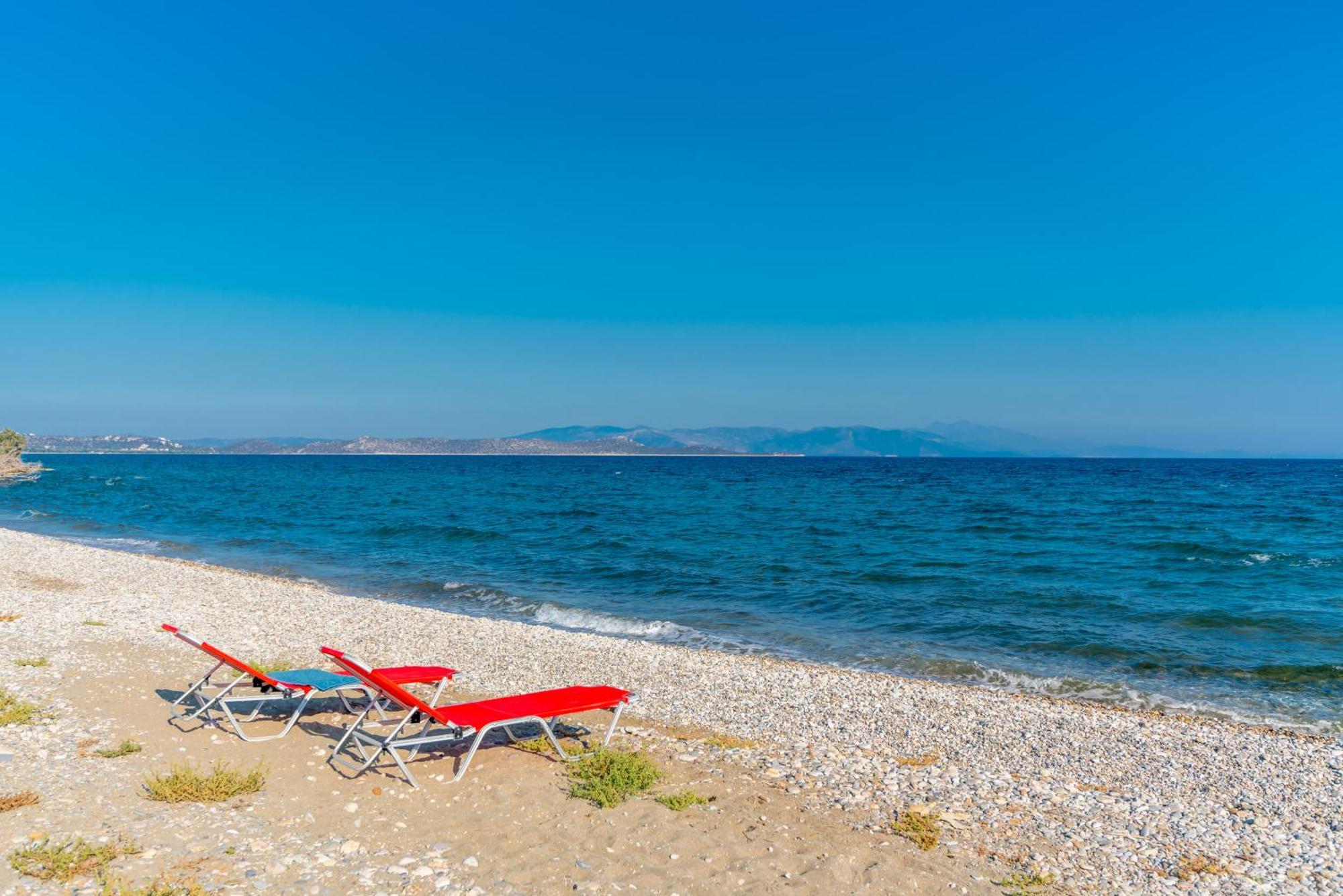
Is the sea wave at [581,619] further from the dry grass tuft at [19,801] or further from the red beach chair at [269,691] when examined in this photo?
the dry grass tuft at [19,801]

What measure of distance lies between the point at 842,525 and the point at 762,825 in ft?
113

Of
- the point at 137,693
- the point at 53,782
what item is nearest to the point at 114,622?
the point at 137,693

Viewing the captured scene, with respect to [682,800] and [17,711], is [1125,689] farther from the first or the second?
[17,711]

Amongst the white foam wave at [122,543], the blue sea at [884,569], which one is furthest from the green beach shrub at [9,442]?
the white foam wave at [122,543]

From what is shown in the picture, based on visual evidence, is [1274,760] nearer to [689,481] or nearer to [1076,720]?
[1076,720]

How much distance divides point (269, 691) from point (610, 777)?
17.2ft

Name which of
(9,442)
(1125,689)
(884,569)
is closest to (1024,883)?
(1125,689)

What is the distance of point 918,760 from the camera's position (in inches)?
381

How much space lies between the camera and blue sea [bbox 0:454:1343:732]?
16484mm

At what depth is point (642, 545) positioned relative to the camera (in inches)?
1321

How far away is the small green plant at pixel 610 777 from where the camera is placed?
8023 millimetres

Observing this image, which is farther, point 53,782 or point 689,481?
point 689,481

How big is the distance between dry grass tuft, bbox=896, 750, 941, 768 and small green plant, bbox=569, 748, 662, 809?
3.04 metres

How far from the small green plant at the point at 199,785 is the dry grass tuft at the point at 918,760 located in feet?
23.4
